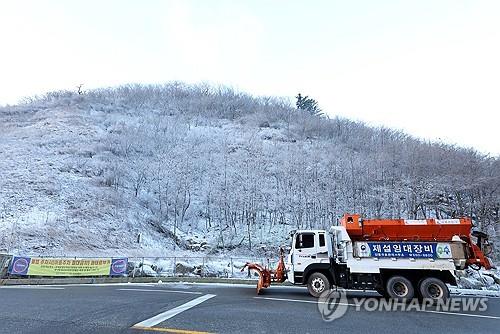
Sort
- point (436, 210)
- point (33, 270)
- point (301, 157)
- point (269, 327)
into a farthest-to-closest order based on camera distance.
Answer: point (301, 157) → point (436, 210) → point (33, 270) → point (269, 327)

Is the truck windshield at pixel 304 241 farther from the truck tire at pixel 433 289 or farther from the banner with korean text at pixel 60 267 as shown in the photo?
the banner with korean text at pixel 60 267

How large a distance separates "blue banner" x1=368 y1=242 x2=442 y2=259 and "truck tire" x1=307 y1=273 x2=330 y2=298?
6.30 feet

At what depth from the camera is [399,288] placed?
10367 millimetres

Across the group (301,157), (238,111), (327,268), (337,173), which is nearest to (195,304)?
(327,268)

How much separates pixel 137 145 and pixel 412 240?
129 feet

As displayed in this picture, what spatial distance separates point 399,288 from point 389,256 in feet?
3.56

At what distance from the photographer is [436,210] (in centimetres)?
2931

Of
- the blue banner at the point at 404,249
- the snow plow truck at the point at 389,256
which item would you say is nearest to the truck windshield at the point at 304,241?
the snow plow truck at the point at 389,256

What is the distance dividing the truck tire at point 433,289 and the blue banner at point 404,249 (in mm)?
781

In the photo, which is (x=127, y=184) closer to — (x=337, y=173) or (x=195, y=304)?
(x=337, y=173)

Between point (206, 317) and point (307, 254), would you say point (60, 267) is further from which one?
point (307, 254)

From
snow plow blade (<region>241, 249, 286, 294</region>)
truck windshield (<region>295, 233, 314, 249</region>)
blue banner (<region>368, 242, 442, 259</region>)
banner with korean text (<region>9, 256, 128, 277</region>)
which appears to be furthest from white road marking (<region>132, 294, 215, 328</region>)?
banner with korean text (<region>9, 256, 128, 277</region>)

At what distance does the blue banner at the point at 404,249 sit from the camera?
10273 millimetres

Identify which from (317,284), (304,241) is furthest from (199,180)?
(317,284)
